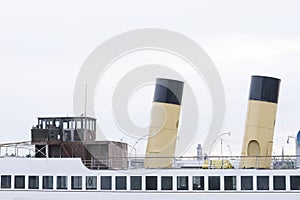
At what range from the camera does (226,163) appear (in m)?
24.8

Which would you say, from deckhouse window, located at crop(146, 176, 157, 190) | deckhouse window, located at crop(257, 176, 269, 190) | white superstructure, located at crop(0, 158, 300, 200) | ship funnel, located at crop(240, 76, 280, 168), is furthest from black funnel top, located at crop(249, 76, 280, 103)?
deckhouse window, located at crop(146, 176, 157, 190)

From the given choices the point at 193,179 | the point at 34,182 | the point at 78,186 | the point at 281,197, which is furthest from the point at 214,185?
the point at 34,182

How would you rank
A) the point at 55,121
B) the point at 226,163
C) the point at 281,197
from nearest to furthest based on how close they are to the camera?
1. the point at 281,197
2. the point at 226,163
3. the point at 55,121

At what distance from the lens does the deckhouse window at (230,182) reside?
77.7 ft

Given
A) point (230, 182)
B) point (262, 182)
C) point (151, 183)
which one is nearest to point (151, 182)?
point (151, 183)

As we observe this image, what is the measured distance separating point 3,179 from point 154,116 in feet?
21.4

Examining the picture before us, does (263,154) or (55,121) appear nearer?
(263,154)

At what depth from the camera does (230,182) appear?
2370 centimetres

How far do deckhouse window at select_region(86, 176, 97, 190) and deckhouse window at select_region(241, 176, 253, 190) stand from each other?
563 centimetres

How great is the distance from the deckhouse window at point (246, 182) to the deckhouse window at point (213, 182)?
3.04ft

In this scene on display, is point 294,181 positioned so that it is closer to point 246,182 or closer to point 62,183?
point 246,182

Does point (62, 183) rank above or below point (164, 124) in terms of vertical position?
below

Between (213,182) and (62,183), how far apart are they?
584 cm

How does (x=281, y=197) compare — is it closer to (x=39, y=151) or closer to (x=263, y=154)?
(x=263, y=154)
